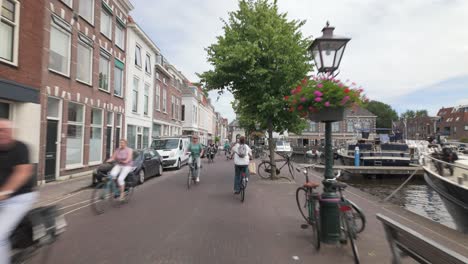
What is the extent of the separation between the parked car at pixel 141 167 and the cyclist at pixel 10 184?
240 inches

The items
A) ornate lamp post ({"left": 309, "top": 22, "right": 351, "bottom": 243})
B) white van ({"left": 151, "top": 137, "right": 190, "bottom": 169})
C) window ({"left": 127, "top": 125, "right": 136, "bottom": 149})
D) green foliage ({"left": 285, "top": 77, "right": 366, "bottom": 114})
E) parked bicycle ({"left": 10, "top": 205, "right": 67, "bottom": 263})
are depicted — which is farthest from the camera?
window ({"left": 127, "top": 125, "right": 136, "bottom": 149})

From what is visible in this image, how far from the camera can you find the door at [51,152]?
10.9 metres

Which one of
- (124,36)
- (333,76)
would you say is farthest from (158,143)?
(333,76)

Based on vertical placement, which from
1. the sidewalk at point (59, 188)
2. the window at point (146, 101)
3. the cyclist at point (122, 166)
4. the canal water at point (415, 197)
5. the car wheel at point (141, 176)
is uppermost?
the window at point (146, 101)

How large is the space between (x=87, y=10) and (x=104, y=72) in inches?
122

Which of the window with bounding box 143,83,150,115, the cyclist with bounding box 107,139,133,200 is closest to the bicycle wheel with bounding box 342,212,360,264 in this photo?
the cyclist with bounding box 107,139,133,200

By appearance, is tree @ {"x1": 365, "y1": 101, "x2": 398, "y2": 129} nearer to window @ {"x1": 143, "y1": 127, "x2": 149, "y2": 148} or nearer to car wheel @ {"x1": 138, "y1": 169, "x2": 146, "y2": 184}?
window @ {"x1": 143, "y1": 127, "x2": 149, "y2": 148}

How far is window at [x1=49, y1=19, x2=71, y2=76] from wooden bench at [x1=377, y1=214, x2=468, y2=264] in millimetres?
12348

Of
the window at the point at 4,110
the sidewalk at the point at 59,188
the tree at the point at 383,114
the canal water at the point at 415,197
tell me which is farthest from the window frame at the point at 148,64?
the tree at the point at 383,114

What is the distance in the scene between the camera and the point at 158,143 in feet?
56.0

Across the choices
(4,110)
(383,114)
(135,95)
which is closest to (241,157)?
(4,110)

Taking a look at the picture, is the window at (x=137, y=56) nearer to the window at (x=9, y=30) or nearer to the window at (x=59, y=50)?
the window at (x=59, y=50)

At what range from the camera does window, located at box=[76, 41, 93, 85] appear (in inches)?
517

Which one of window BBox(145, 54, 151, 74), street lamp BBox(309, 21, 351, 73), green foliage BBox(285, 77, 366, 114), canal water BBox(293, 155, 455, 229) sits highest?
window BBox(145, 54, 151, 74)
